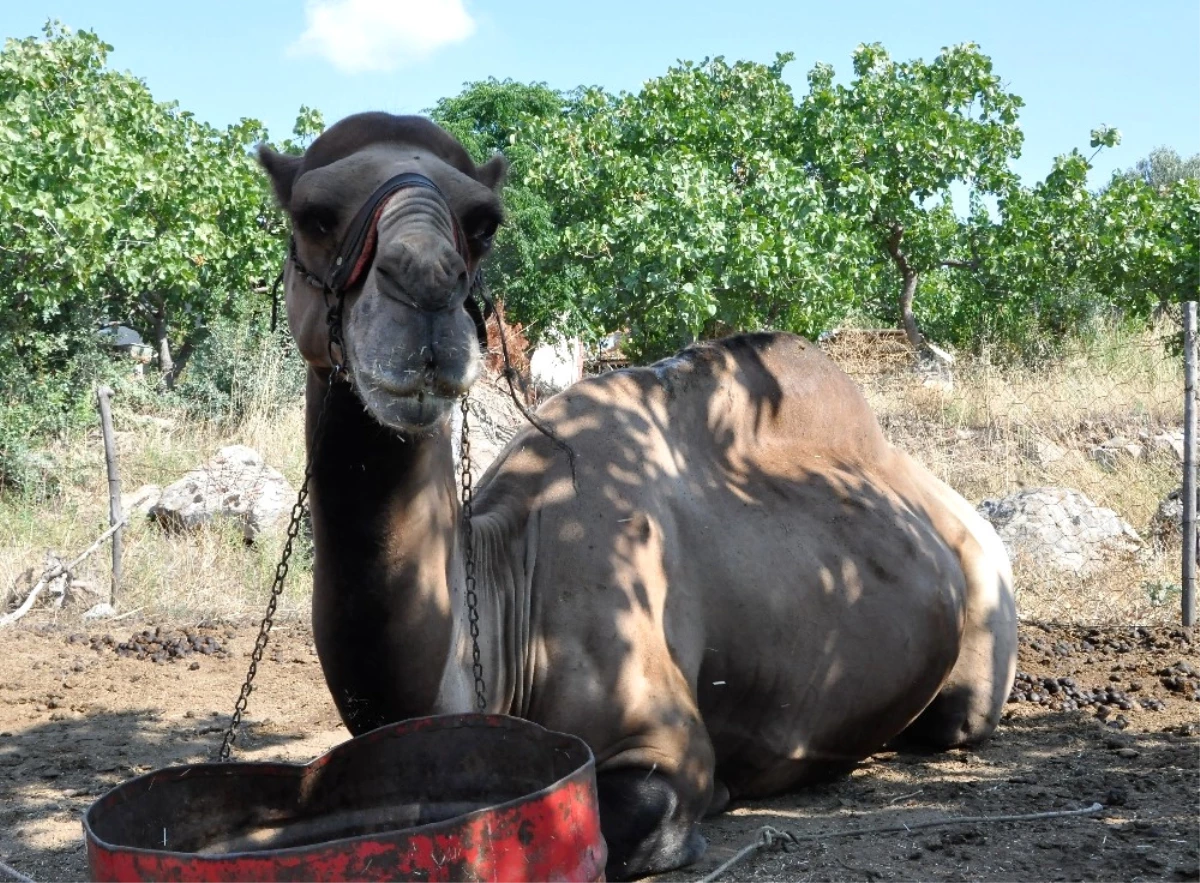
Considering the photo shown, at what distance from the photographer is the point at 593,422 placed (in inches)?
171

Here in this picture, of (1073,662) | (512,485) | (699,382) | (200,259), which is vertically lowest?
(1073,662)

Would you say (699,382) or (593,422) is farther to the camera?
(699,382)

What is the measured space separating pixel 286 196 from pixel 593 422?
4.24 ft

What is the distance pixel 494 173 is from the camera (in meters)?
3.86

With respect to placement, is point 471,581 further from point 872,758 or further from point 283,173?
point 872,758

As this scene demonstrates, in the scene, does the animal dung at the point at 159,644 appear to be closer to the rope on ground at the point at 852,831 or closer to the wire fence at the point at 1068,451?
the rope on ground at the point at 852,831

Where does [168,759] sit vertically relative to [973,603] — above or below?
below

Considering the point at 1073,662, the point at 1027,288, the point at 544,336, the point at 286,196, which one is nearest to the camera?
the point at 286,196

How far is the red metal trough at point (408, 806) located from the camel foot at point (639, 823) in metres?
0.71

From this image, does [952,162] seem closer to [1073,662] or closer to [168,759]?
[1073,662]

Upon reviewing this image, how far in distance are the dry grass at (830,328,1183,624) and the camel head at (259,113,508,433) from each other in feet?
19.7

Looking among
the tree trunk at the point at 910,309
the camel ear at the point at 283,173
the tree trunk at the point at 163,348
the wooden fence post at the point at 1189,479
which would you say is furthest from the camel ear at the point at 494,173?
the tree trunk at the point at 910,309

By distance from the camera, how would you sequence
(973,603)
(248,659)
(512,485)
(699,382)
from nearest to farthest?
(512,485)
(699,382)
(973,603)
(248,659)

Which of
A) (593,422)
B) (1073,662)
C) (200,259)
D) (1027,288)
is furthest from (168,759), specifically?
(1027,288)
